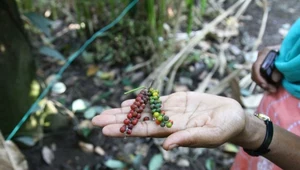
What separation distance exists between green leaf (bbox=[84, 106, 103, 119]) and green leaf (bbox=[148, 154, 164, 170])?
0.45 meters

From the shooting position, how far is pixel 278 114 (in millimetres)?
1104

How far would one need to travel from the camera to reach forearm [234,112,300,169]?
945 millimetres

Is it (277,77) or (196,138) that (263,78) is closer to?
(277,77)

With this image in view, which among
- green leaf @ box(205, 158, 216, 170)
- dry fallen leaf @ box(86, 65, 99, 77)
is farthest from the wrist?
dry fallen leaf @ box(86, 65, 99, 77)

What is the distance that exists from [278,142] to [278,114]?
0.61ft

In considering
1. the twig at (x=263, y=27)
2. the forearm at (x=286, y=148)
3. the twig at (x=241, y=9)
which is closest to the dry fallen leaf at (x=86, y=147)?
the forearm at (x=286, y=148)

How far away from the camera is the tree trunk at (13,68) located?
1330mm

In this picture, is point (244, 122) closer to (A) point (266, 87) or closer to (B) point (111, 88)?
(A) point (266, 87)

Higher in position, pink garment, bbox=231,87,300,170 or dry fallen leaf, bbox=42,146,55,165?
pink garment, bbox=231,87,300,170

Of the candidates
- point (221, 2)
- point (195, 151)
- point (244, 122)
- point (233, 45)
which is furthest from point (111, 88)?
point (221, 2)

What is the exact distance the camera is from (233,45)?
260cm

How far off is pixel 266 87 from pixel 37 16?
1.10 m

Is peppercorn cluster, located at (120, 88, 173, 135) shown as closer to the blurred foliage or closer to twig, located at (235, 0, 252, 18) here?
the blurred foliage

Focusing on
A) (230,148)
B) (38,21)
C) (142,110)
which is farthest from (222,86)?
(38,21)
